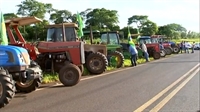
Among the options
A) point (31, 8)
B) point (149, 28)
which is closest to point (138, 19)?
point (149, 28)

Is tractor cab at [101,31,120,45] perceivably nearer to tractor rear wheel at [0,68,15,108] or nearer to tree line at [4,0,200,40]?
tractor rear wheel at [0,68,15,108]

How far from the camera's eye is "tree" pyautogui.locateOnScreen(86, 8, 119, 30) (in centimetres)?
9662

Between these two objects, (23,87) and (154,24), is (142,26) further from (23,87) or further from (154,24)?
(23,87)

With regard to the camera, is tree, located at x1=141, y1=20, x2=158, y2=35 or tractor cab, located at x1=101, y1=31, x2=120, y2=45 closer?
tractor cab, located at x1=101, y1=31, x2=120, y2=45

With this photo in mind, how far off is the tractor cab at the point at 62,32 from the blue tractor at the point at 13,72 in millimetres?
4543

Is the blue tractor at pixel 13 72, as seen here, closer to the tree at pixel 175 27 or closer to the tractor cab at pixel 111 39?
the tractor cab at pixel 111 39

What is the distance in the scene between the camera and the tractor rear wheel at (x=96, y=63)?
15281mm

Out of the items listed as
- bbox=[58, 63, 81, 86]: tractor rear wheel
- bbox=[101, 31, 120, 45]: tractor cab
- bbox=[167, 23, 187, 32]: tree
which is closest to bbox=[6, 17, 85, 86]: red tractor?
bbox=[58, 63, 81, 86]: tractor rear wheel

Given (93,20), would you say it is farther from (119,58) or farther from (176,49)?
(119,58)

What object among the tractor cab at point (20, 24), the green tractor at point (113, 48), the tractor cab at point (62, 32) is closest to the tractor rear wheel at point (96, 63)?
the tractor cab at point (62, 32)

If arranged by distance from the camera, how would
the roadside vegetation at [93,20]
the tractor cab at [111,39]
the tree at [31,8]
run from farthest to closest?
the tree at [31,8] < the roadside vegetation at [93,20] < the tractor cab at [111,39]

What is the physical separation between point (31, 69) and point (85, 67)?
6.76 meters

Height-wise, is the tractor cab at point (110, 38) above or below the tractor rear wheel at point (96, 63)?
above

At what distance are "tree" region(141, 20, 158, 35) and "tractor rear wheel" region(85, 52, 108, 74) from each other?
85042 mm
